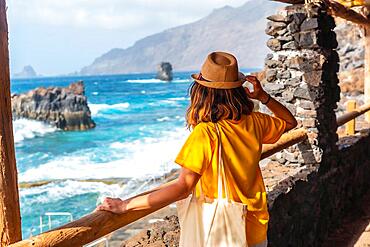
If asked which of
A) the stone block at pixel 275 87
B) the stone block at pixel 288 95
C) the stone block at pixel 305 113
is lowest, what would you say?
the stone block at pixel 305 113

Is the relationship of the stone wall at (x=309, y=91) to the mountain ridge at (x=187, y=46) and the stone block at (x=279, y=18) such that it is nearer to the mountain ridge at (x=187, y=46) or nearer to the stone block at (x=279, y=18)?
the stone block at (x=279, y=18)

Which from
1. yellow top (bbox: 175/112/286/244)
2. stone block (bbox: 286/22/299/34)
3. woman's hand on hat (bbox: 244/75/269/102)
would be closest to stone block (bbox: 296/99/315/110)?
stone block (bbox: 286/22/299/34)

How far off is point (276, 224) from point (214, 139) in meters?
1.71

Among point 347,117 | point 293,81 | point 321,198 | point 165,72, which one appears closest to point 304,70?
point 293,81

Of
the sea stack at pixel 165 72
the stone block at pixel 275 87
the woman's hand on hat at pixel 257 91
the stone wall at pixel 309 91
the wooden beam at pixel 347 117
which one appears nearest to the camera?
the woman's hand on hat at pixel 257 91

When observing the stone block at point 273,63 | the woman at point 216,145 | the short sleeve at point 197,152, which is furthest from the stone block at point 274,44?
the short sleeve at point 197,152

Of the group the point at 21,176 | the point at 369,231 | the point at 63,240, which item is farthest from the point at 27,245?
the point at 21,176

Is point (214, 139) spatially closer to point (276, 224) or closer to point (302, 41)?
point (276, 224)

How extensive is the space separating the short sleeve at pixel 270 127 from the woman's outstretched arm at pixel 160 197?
0.40 meters

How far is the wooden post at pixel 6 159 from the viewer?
152cm

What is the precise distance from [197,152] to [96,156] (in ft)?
72.3

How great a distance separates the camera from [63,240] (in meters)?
1.66

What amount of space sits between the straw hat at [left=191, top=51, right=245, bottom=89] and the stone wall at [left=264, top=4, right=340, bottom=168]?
236 cm

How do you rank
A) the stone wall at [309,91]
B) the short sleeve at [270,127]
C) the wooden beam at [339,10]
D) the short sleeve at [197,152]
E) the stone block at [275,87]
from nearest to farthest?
the short sleeve at [197,152], the short sleeve at [270,127], the stone wall at [309,91], the wooden beam at [339,10], the stone block at [275,87]
